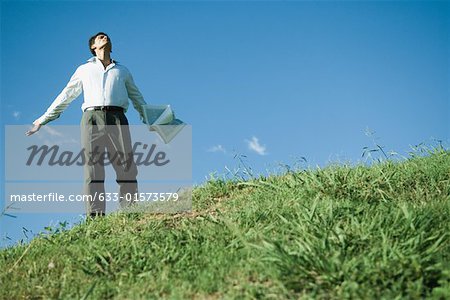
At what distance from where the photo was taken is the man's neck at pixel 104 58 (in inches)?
322

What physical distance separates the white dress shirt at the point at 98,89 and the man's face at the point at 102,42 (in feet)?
0.73

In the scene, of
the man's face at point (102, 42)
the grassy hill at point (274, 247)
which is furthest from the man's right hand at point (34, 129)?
the grassy hill at point (274, 247)

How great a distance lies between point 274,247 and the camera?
3562mm

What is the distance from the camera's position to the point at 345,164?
6.47 meters

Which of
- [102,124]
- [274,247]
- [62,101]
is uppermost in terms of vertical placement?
[62,101]

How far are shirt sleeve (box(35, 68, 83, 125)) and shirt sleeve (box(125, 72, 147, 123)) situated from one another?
0.75 m

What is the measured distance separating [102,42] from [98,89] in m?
0.85

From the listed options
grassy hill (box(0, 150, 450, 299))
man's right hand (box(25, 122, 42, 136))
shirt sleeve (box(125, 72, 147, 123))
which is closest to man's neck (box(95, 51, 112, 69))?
shirt sleeve (box(125, 72, 147, 123))

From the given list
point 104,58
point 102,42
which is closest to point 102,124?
point 104,58

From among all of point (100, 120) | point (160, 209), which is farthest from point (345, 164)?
point (100, 120)

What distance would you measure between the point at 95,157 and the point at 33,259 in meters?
2.76

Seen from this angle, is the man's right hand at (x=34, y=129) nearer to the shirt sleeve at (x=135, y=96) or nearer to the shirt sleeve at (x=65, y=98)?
the shirt sleeve at (x=65, y=98)

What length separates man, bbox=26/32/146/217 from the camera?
7.68 metres

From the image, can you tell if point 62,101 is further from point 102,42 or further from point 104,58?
point 102,42
